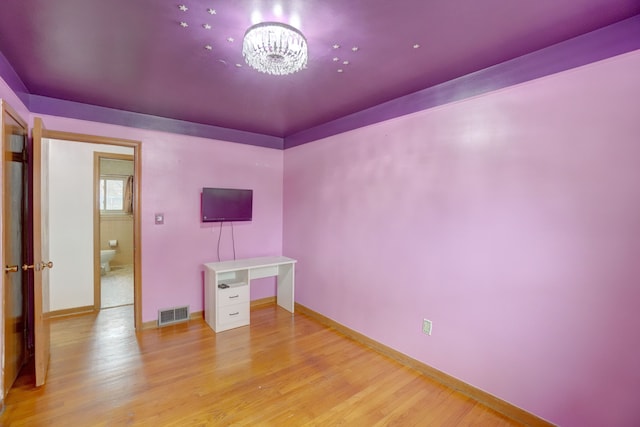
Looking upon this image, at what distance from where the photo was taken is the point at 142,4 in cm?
144

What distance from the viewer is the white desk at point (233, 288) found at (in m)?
3.33

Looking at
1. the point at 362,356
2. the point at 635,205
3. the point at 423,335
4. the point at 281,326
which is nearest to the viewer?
the point at 635,205

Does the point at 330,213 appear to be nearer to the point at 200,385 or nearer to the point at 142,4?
the point at 200,385

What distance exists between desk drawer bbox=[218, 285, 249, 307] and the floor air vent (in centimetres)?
59

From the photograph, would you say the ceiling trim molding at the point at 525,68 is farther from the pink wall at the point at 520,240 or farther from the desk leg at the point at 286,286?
the desk leg at the point at 286,286

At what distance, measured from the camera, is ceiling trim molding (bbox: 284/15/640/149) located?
1.59 metres

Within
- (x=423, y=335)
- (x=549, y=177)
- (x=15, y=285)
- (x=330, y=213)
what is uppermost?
(x=549, y=177)

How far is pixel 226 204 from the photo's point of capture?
3730 mm

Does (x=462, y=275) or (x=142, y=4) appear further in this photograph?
(x=462, y=275)

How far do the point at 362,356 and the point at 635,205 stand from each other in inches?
90.2

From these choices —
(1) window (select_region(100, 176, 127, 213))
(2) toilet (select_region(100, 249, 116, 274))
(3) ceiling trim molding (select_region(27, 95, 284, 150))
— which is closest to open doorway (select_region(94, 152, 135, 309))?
(1) window (select_region(100, 176, 127, 213))

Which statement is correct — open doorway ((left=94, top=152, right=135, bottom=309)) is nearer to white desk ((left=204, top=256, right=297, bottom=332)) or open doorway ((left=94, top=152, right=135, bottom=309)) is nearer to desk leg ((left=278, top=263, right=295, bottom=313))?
white desk ((left=204, top=256, right=297, bottom=332))


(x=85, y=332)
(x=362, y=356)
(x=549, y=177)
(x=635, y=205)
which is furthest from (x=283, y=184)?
(x=635, y=205)

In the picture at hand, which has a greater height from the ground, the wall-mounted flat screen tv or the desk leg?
the wall-mounted flat screen tv
